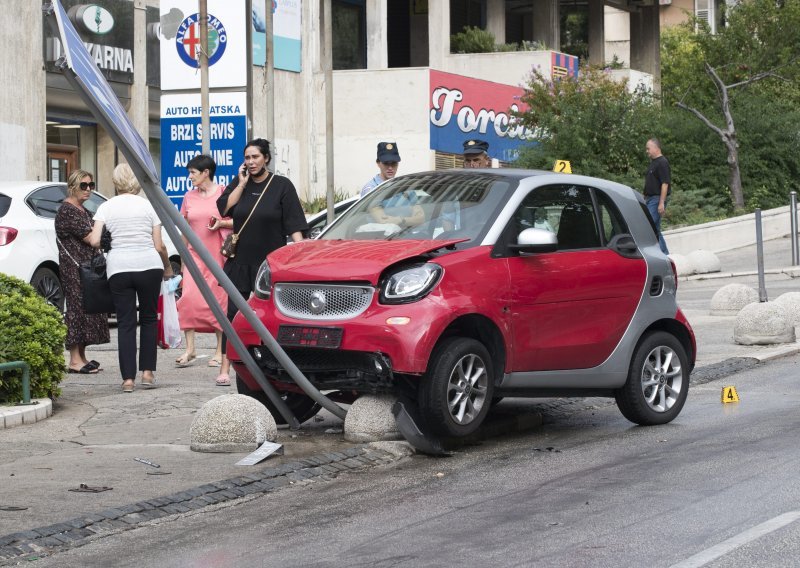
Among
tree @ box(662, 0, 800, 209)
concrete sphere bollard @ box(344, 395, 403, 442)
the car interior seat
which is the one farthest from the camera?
tree @ box(662, 0, 800, 209)

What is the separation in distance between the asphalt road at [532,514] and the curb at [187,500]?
101 millimetres

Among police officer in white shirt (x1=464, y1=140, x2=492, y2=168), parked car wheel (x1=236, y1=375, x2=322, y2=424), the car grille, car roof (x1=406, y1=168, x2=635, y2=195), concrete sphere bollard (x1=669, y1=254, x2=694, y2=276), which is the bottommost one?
parked car wheel (x1=236, y1=375, x2=322, y2=424)

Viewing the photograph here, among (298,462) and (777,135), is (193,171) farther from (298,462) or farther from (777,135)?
(777,135)

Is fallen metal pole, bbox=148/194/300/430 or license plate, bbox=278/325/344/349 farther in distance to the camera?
license plate, bbox=278/325/344/349

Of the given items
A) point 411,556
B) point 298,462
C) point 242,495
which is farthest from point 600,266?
point 411,556

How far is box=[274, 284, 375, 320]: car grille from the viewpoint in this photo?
29.2 ft

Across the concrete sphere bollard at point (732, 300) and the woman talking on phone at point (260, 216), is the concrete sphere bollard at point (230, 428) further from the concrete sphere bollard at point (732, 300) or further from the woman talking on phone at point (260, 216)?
the concrete sphere bollard at point (732, 300)

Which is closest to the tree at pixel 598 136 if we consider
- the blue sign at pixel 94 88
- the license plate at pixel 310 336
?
the license plate at pixel 310 336

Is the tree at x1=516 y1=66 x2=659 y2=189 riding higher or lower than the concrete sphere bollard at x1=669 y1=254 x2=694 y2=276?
higher

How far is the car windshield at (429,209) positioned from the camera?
9422 millimetres

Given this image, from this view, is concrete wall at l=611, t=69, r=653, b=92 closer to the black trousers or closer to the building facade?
the building facade

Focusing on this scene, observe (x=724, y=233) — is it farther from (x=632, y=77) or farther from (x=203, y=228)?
(x=203, y=228)

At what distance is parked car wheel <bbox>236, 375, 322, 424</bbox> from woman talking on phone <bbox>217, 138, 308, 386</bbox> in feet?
5.42

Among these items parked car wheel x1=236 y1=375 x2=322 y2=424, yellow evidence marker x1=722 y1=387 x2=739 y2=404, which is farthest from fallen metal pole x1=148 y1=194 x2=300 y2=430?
yellow evidence marker x1=722 y1=387 x2=739 y2=404
